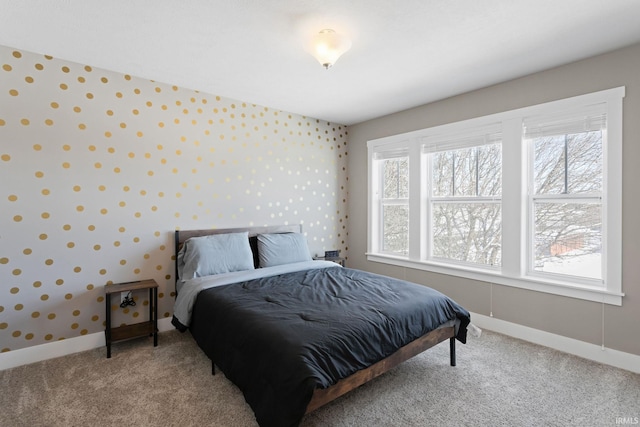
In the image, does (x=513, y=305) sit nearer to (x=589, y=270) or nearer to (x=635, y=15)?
(x=589, y=270)

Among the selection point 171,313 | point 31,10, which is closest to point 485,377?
point 171,313

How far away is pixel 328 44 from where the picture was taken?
2105mm

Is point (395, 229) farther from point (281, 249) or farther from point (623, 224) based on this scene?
point (623, 224)

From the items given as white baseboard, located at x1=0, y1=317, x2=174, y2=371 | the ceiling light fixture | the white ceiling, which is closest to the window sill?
the white ceiling

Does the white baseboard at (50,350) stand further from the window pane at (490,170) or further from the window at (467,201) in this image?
the window pane at (490,170)

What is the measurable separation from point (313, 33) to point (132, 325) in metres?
2.86

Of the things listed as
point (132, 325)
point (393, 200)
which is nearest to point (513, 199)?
point (393, 200)

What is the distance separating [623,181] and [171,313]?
4080 mm

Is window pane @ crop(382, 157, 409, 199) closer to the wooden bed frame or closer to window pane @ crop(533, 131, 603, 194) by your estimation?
window pane @ crop(533, 131, 603, 194)

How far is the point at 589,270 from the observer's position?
264 centimetres

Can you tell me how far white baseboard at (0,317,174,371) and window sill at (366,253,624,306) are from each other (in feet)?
10.7

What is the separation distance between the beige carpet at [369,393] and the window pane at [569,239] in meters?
0.75

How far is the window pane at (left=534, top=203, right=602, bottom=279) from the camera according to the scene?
8.59 feet

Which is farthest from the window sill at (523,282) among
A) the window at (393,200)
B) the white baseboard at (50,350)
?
the white baseboard at (50,350)
